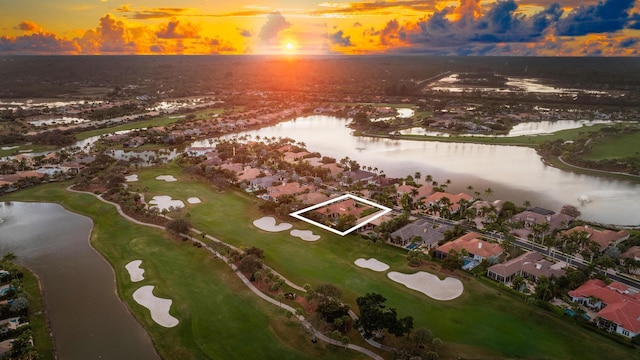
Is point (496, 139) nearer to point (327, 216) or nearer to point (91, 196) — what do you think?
point (327, 216)

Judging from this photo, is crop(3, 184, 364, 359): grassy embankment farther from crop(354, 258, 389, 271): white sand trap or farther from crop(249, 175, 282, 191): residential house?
crop(249, 175, 282, 191): residential house

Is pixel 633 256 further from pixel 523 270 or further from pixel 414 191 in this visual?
pixel 414 191

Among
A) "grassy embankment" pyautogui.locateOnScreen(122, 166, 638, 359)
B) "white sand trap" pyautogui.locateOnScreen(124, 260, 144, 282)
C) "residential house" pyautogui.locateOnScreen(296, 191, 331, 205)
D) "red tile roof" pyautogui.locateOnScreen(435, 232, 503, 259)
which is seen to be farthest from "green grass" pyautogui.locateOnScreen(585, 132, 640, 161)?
"white sand trap" pyautogui.locateOnScreen(124, 260, 144, 282)

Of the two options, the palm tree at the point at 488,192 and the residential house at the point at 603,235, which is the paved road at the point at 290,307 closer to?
the residential house at the point at 603,235

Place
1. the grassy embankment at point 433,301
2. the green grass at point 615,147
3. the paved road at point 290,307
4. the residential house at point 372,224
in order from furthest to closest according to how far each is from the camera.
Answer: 1. the green grass at point 615,147
2. the residential house at point 372,224
3. the grassy embankment at point 433,301
4. the paved road at point 290,307

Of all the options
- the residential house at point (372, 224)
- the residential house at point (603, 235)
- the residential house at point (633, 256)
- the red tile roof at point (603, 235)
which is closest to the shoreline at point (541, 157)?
the residential house at point (603, 235)

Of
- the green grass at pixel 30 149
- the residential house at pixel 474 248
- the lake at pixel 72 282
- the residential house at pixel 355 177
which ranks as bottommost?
the green grass at pixel 30 149
